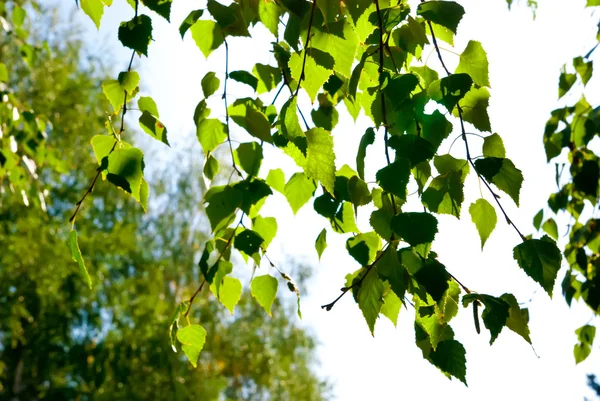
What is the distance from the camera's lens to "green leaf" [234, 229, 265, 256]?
27.2 inches

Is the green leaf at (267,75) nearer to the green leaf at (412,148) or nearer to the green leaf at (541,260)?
the green leaf at (412,148)

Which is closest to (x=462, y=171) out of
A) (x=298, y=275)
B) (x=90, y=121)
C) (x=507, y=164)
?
(x=507, y=164)

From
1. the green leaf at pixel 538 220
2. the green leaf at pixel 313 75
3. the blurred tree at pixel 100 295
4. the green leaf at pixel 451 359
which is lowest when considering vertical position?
the green leaf at pixel 451 359

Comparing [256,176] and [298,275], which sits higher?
[298,275]

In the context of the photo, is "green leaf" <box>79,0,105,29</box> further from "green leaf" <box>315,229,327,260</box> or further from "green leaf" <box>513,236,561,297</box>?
"green leaf" <box>513,236,561,297</box>

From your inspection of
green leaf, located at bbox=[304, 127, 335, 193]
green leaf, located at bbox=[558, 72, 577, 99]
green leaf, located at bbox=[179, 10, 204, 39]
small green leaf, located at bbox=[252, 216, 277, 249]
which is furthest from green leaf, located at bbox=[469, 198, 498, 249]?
green leaf, located at bbox=[558, 72, 577, 99]

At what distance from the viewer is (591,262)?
1479 mm

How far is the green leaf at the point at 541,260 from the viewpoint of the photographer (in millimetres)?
525

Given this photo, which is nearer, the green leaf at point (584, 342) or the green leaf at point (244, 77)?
the green leaf at point (244, 77)

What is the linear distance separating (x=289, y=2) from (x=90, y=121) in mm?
7612

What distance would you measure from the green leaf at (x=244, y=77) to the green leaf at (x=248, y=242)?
0.17m

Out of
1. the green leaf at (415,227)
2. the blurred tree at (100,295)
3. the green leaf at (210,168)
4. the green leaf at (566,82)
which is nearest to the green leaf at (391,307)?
the green leaf at (415,227)

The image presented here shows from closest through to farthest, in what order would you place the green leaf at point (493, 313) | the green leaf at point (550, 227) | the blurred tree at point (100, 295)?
the green leaf at point (493, 313) < the green leaf at point (550, 227) < the blurred tree at point (100, 295)

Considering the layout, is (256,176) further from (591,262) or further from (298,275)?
(298,275)
